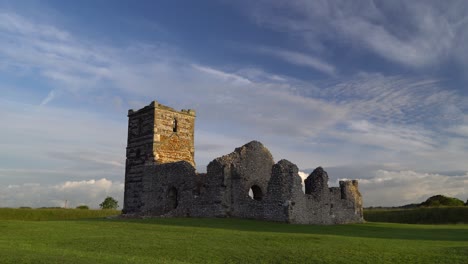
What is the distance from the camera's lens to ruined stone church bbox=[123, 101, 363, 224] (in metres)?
24.2

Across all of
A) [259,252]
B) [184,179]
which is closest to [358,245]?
[259,252]

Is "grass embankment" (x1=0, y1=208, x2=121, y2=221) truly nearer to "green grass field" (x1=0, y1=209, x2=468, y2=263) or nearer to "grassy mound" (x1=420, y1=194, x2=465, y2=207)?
"green grass field" (x1=0, y1=209, x2=468, y2=263)

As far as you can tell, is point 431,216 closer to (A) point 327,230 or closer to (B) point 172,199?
(A) point 327,230

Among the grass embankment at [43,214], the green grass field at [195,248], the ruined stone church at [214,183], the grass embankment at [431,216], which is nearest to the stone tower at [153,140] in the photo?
the ruined stone church at [214,183]

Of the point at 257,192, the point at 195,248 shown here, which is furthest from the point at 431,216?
the point at 195,248

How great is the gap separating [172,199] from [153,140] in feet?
16.9

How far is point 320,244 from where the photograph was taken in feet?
45.3

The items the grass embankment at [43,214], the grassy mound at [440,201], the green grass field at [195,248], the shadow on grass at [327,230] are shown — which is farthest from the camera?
the grassy mound at [440,201]

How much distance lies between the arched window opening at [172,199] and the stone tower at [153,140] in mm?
3339

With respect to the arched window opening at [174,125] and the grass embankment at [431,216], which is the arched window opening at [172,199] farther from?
the grass embankment at [431,216]

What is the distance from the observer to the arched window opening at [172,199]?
98.9 ft

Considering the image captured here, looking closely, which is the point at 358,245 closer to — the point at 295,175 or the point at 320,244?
the point at 320,244

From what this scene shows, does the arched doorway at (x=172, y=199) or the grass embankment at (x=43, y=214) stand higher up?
the arched doorway at (x=172, y=199)

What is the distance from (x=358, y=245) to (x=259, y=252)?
3.48 metres
